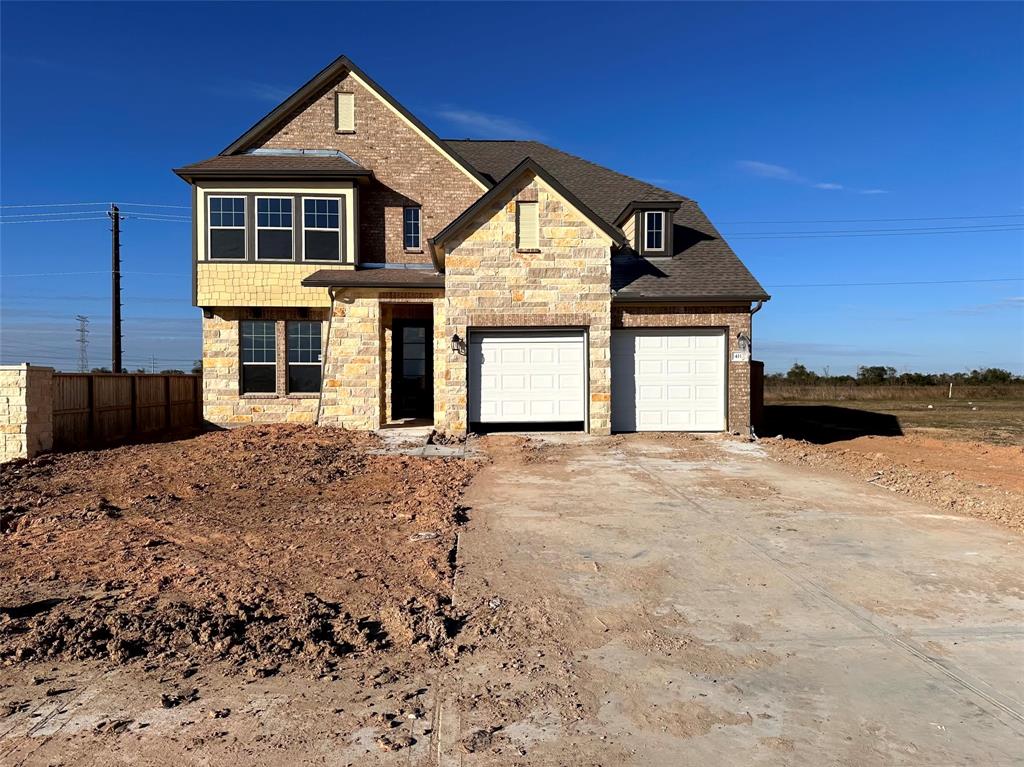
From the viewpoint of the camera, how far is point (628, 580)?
6.17m

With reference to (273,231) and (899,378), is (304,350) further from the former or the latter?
(899,378)

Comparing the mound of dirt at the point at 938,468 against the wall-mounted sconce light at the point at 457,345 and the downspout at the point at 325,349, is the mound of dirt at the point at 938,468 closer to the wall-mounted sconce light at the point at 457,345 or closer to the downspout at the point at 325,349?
the wall-mounted sconce light at the point at 457,345

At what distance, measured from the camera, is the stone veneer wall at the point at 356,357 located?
16.9 metres

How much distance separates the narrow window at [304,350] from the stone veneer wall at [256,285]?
27.8 inches

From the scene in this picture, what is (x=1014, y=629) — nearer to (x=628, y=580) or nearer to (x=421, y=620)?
(x=628, y=580)

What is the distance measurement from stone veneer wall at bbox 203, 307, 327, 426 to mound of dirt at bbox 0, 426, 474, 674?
5.36 m

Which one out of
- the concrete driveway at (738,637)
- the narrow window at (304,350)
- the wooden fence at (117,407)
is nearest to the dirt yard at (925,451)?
the concrete driveway at (738,637)

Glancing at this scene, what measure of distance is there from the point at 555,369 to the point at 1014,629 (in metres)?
12.2

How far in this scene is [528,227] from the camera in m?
16.2

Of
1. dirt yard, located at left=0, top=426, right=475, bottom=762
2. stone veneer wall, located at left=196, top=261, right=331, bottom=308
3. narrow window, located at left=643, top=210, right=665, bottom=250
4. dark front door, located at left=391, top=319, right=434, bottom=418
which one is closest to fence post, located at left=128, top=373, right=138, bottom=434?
stone veneer wall, located at left=196, top=261, right=331, bottom=308

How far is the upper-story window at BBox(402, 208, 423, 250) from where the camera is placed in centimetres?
1855

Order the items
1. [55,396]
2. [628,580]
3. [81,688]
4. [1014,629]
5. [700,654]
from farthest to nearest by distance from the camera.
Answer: [55,396] → [628,580] → [1014,629] → [700,654] → [81,688]

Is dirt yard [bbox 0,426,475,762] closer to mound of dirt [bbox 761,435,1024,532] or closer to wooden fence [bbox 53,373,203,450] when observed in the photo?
wooden fence [bbox 53,373,203,450]

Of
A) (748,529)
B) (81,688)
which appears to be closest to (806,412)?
(748,529)
